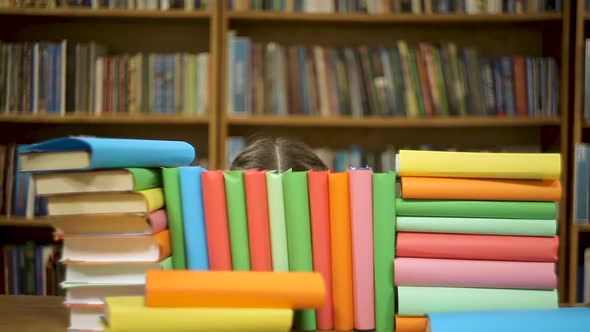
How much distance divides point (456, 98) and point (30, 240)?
5.94 feet

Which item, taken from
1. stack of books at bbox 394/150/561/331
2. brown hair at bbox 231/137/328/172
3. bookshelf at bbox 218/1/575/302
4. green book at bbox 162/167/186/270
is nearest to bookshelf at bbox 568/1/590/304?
bookshelf at bbox 218/1/575/302

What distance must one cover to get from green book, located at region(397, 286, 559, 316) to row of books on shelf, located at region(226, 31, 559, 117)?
1.75 meters

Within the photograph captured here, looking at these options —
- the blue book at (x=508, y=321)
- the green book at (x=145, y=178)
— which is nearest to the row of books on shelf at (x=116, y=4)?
the green book at (x=145, y=178)

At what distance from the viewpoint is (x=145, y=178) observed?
810 millimetres

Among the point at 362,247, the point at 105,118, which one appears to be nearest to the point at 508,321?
the point at 362,247

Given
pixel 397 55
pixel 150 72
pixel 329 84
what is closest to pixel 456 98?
pixel 397 55

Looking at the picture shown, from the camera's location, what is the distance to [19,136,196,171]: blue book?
744mm

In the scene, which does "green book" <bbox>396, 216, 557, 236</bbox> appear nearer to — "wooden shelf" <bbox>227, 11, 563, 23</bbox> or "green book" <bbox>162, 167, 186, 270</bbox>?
"green book" <bbox>162, 167, 186, 270</bbox>

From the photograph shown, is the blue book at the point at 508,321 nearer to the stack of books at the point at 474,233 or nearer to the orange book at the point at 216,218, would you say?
the stack of books at the point at 474,233

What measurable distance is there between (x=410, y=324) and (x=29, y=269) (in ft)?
6.94

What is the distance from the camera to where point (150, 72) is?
2.55 metres

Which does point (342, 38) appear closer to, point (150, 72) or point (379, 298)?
point (150, 72)

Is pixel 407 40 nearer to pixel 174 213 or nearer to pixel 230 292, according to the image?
pixel 174 213

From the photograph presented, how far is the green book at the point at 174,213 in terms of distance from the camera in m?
0.86
